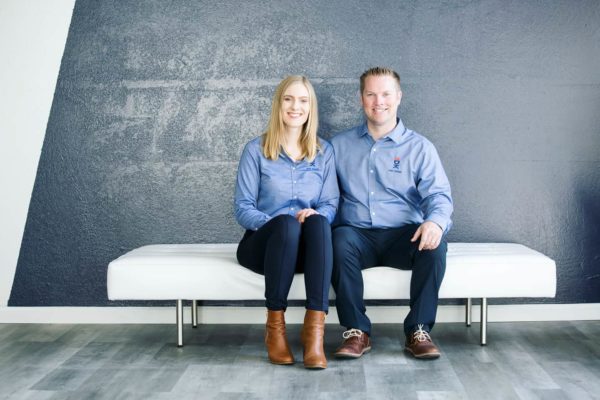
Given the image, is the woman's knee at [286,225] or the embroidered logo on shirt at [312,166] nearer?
the woman's knee at [286,225]

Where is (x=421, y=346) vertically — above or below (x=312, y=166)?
below

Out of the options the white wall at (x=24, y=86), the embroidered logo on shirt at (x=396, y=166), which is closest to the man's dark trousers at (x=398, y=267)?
the embroidered logo on shirt at (x=396, y=166)

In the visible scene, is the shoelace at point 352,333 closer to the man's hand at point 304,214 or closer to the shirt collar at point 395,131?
the man's hand at point 304,214

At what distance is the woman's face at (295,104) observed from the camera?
123 inches

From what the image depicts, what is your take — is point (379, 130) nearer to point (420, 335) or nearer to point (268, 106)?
point (268, 106)

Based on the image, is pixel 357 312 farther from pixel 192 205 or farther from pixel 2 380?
pixel 2 380

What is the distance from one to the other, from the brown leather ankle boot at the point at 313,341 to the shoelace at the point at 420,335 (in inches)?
15.5

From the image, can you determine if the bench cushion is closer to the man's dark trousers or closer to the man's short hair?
the man's dark trousers

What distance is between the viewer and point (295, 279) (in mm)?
2969

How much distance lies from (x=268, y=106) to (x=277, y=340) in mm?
1248

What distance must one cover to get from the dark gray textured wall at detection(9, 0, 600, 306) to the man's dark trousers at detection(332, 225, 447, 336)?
26.3 inches

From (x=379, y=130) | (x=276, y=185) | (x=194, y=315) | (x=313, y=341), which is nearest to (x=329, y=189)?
(x=276, y=185)

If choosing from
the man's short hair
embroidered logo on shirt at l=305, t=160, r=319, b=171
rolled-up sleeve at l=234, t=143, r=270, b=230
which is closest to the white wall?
rolled-up sleeve at l=234, t=143, r=270, b=230

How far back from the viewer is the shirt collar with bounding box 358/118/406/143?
326 cm
